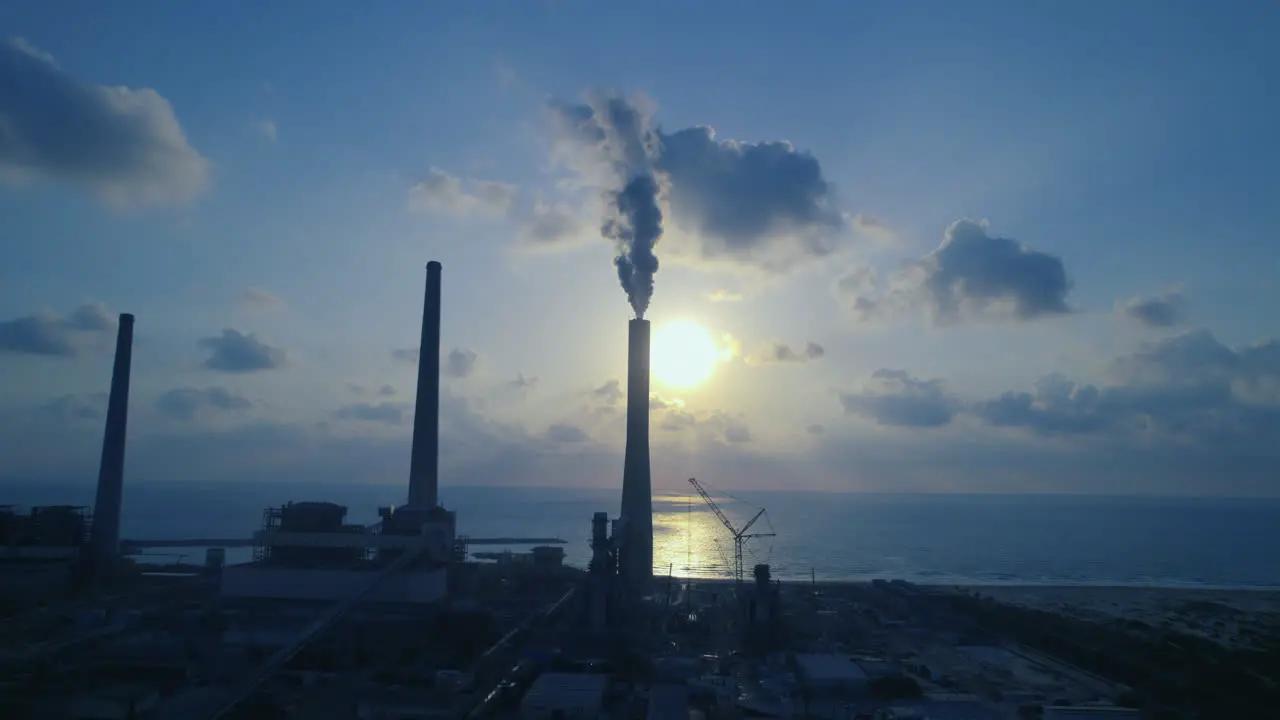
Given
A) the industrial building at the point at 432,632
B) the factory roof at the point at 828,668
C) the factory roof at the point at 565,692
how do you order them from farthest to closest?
the factory roof at the point at 828,668 → the industrial building at the point at 432,632 → the factory roof at the point at 565,692

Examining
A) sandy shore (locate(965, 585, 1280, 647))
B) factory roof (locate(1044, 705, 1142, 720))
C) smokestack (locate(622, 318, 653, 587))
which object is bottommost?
sandy shore (locate(965, 585, 1280, 647))

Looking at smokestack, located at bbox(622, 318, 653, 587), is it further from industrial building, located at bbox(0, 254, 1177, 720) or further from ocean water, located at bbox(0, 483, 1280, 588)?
ocean water, located at bbox(0, 483, 1280, 588)

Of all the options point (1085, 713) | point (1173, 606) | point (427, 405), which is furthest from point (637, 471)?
point (1173, 606)

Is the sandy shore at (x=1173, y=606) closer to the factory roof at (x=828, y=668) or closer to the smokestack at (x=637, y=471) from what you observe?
the factory roof at (x=828, y=668)

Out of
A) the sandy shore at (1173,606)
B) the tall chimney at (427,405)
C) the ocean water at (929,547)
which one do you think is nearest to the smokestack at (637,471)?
the tall chimney at (427,405)

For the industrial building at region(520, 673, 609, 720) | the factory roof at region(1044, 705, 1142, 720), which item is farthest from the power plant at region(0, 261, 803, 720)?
the factory roof at region(1044, 705, 1142, 720)

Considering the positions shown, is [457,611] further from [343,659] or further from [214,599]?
[214,599]
